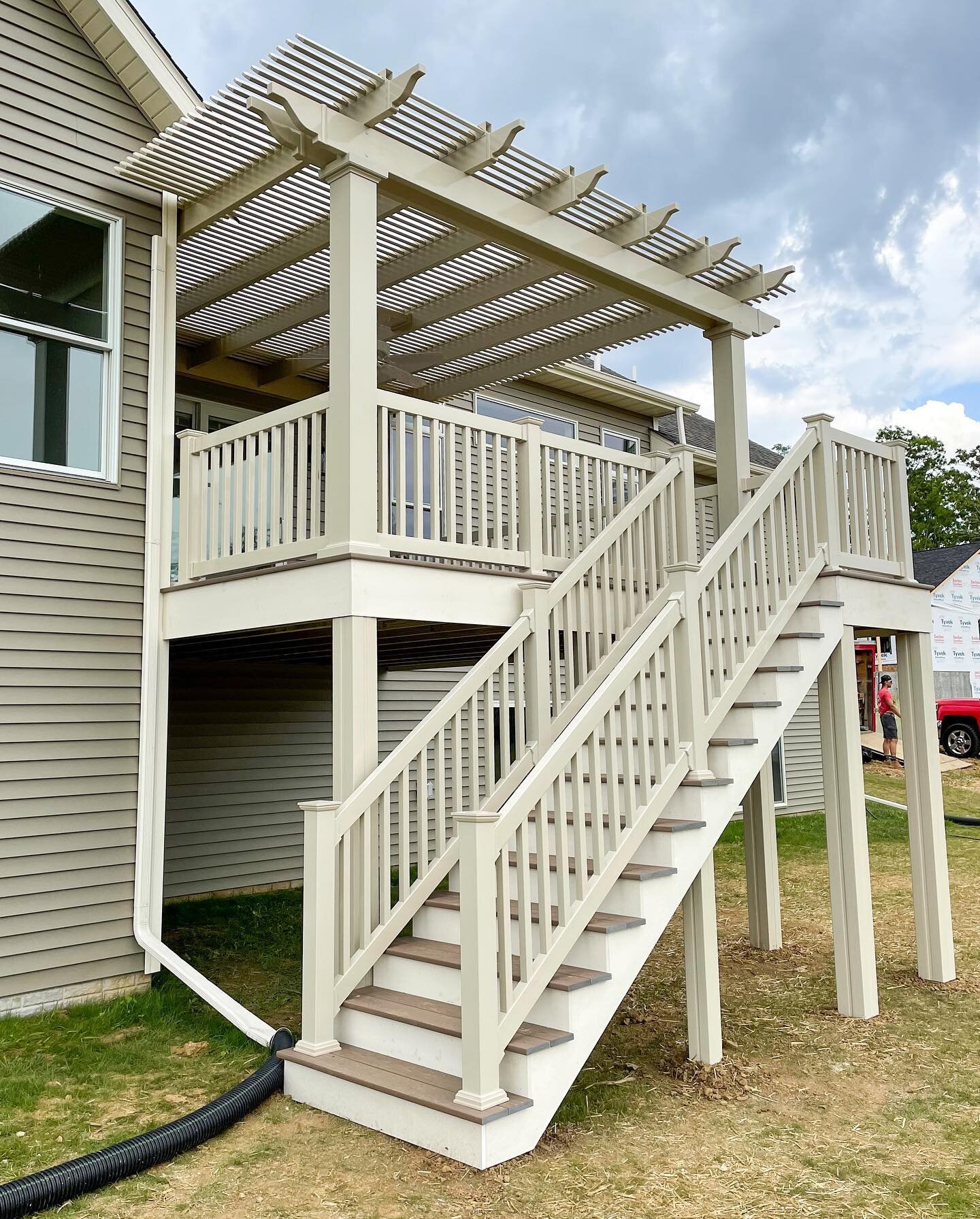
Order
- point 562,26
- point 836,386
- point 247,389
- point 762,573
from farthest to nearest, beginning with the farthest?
point 836,386, point 562,26, point 247,389, point 762,573

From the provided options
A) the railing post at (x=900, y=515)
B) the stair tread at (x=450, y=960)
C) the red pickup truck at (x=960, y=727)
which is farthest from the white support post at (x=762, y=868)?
the red pickup truck at (x=960, y=727)

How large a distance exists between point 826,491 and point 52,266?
523cm

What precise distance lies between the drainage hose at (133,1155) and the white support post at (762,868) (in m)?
4.44

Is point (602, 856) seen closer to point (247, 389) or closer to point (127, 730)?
point (127, 730)

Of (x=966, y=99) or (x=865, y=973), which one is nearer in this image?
(x=865, y=973)

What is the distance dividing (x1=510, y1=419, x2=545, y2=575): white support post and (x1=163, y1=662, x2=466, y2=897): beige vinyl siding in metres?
3.77

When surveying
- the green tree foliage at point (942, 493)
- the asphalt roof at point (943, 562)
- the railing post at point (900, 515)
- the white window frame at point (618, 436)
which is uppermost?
the green tree foliage at point (942, 493)

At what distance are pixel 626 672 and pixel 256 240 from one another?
447 cm

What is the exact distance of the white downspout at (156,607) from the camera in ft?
21.2

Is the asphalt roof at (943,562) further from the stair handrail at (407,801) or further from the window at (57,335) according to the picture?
the window at (57,335)

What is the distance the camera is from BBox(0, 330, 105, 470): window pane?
623 centimetres

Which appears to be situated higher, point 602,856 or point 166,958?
point 602,856

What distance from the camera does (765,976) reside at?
286 inches

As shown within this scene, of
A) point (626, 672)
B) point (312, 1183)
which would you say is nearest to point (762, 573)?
point (626, 672)
